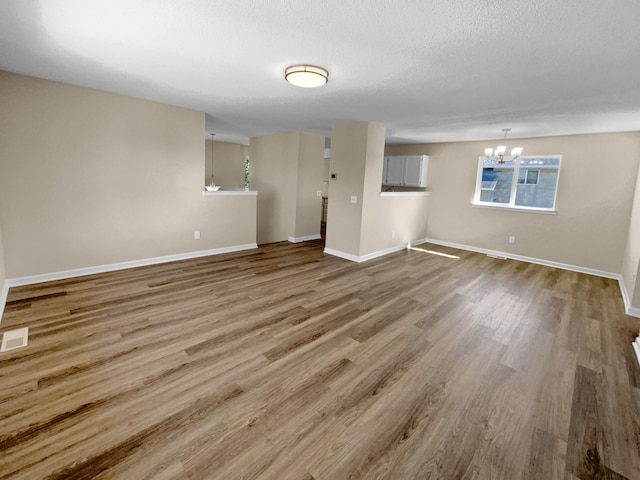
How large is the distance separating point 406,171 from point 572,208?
10.7 feet

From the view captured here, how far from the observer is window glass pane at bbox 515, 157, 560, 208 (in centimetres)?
558

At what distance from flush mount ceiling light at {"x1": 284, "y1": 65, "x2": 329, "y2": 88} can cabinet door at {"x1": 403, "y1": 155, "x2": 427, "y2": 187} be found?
468 centimetres

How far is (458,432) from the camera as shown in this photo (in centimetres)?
175

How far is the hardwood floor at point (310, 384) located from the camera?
1538mm

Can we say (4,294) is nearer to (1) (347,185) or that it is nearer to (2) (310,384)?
(2) (310,384)

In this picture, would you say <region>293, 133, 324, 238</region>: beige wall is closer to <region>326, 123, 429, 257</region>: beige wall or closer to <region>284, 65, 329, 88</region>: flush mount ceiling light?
<region>326, 123, 429, 257</region>: beige wall

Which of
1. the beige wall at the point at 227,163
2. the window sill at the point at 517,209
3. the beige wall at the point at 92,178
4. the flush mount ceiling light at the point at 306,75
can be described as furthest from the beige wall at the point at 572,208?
the beige wall at the point at 227,163

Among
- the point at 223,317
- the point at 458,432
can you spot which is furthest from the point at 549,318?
the point at 223,317

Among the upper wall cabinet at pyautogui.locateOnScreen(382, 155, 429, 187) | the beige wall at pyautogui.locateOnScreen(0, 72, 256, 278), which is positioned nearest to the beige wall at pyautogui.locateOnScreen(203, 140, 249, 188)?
the beige wall at pyautogui.locateOnScreen(0, 72, 256, 278)

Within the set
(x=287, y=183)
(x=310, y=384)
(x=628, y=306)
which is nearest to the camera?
(x=310, y=384)

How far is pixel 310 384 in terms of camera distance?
2105 millimetres

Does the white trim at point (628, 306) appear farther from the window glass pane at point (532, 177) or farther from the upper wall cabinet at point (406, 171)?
the upper wall cabinet at point (406, 171)

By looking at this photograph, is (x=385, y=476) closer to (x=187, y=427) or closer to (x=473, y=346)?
(x=187, y=427)

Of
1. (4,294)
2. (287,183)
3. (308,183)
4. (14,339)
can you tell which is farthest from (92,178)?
(308,183)
